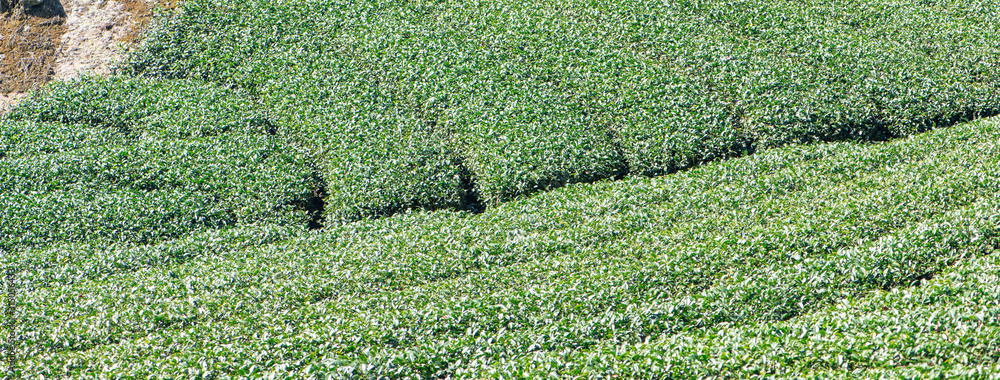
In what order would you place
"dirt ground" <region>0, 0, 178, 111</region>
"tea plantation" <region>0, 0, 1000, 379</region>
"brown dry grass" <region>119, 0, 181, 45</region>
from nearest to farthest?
1. "tea plantation" <region>0, 0, 1000, 379</region>
2. "dirt ground" <region>0, 0, 178, 111</region>
3. "brown dry grass" <region>119, 0, 181, 45</region>

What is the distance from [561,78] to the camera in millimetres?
25203

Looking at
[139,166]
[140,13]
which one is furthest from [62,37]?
[139,166]

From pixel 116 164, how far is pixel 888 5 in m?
25.4

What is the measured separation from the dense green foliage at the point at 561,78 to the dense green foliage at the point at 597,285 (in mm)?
2352

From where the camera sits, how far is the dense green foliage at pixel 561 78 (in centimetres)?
2194

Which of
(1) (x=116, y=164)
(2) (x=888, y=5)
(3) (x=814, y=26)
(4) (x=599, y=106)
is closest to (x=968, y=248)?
(4) (x=599, y=106)

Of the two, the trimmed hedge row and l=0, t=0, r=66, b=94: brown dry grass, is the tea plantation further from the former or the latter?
l=0, t=0, r=66, b=94: brown dry grass

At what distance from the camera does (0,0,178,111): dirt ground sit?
2800cm

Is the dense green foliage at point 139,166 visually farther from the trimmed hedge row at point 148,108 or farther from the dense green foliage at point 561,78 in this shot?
the dense green foliage at point 561,78

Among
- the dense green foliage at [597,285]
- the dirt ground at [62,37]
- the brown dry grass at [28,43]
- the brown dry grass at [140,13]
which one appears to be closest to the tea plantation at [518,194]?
the dense green foliage at [597,285]

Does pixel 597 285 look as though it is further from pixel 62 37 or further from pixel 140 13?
A: pixel 62 37

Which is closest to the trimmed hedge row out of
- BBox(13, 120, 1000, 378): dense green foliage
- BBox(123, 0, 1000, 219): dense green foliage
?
BBox(123, 0, 1000, 219): dense green foliage

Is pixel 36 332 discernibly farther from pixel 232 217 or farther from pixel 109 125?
pixel 109 125

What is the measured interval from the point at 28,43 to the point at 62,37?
3.70ft
